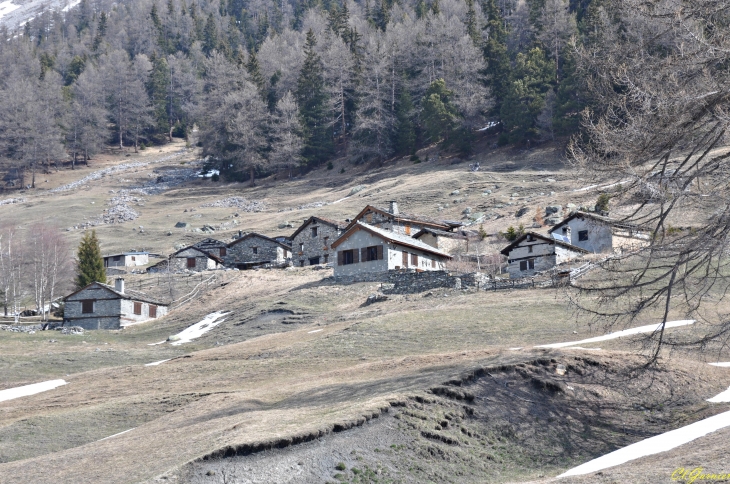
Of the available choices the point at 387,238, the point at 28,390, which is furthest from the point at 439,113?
the point at 28,390

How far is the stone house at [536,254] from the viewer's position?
5869cm

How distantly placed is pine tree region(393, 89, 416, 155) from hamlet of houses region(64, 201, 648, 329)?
1484 inches

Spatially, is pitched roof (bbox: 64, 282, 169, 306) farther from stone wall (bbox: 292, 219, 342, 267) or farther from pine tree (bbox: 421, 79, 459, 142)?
pine tree (bbox: 421, 79, 459, 142)

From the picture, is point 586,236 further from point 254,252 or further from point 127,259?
point 127,259

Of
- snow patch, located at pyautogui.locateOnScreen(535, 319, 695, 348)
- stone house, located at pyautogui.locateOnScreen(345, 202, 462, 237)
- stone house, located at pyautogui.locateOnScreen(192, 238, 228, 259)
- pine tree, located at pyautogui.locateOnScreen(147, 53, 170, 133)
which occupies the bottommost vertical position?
snow patch, located at pyautogui.locateOnScreen(535, 319, 695, 348)

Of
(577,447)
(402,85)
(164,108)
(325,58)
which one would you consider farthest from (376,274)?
(164,108)

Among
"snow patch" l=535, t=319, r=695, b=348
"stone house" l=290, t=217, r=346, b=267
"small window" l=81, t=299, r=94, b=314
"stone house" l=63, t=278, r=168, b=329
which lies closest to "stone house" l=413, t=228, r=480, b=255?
"stone house" l=290, t=217, r=346, b=267

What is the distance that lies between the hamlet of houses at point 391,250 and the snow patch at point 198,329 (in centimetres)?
913

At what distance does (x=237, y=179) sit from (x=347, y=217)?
41.6 meters

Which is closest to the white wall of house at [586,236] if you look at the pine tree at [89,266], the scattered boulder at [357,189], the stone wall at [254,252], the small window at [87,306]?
the stone wall at [254,252]

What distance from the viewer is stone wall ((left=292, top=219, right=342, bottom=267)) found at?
76.1 m

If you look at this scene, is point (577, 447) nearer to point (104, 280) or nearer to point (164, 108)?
point (104, 280)

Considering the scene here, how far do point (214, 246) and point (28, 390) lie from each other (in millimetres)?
45187

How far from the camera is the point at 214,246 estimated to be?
83.6 metres
